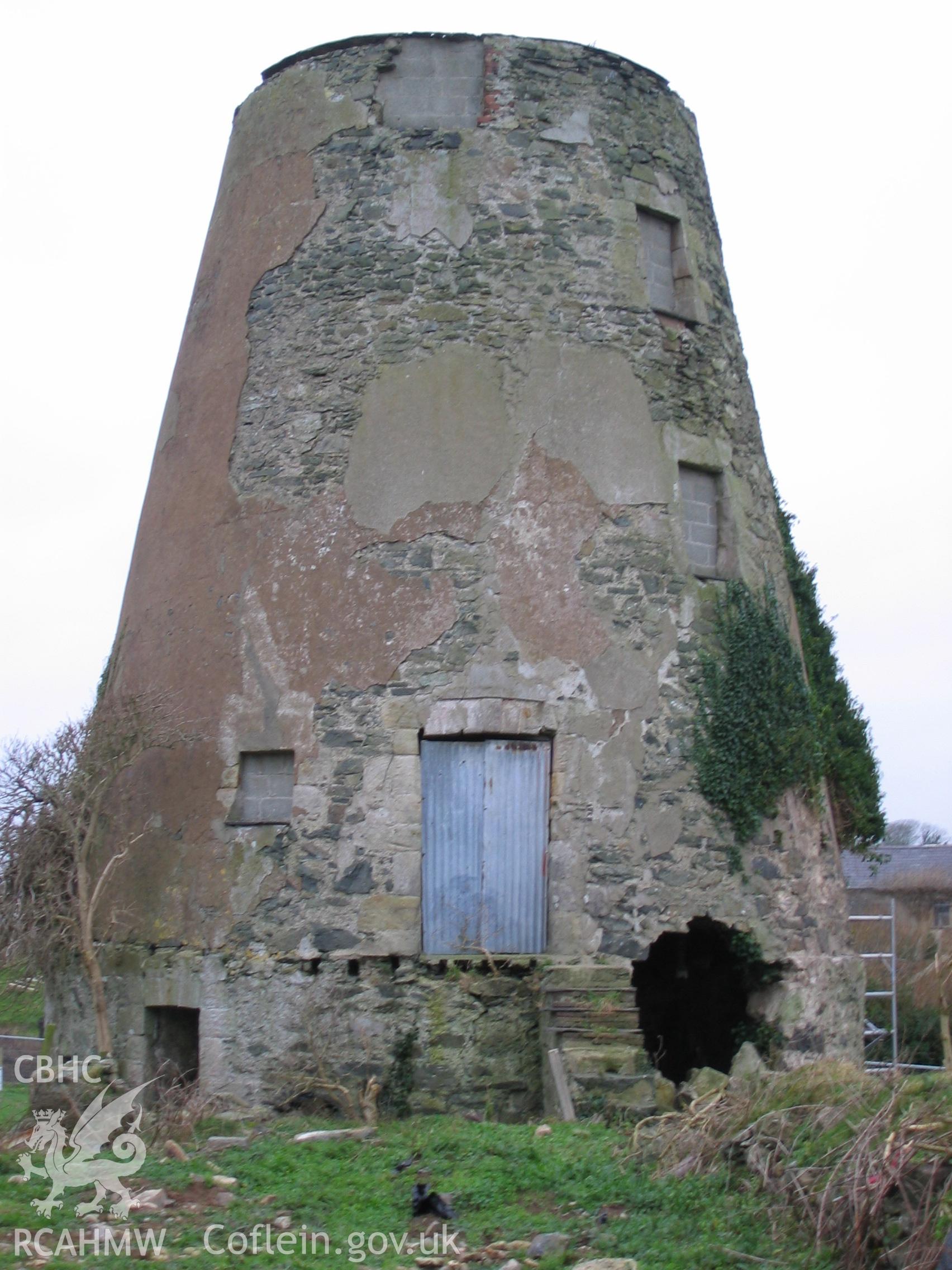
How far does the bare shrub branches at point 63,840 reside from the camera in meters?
11.6

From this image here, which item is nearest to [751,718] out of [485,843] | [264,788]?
[485,843]

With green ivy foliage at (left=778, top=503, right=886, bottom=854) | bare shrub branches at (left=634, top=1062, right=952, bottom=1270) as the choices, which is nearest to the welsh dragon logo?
bare shrub branches at (left=634, top=1062, right=952, bottom=1270)

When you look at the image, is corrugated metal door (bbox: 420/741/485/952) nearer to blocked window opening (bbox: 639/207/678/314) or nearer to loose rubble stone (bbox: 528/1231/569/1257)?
loose rubble stone (bbox: 528/1231/569/1257)

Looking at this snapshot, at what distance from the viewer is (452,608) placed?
11891mm

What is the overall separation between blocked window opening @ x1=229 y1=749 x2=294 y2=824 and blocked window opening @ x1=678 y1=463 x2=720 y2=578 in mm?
4128

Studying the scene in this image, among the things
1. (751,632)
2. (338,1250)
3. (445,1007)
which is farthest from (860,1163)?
(751,632)

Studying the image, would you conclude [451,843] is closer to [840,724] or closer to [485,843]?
[485,843]

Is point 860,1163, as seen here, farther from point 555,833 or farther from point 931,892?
point 931,892

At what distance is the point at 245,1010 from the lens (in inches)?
447

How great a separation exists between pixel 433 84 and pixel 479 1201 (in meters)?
9.82

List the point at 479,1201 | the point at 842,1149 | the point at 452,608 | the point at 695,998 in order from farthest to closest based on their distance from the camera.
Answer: the point at 695,998 → the point at 452,608 → the point at 479,1201 → the point at 842,1149

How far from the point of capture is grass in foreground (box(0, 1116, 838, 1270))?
22.1 feet

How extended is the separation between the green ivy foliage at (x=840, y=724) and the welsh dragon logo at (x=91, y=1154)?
27.2 ft

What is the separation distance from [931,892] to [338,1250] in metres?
30.4
